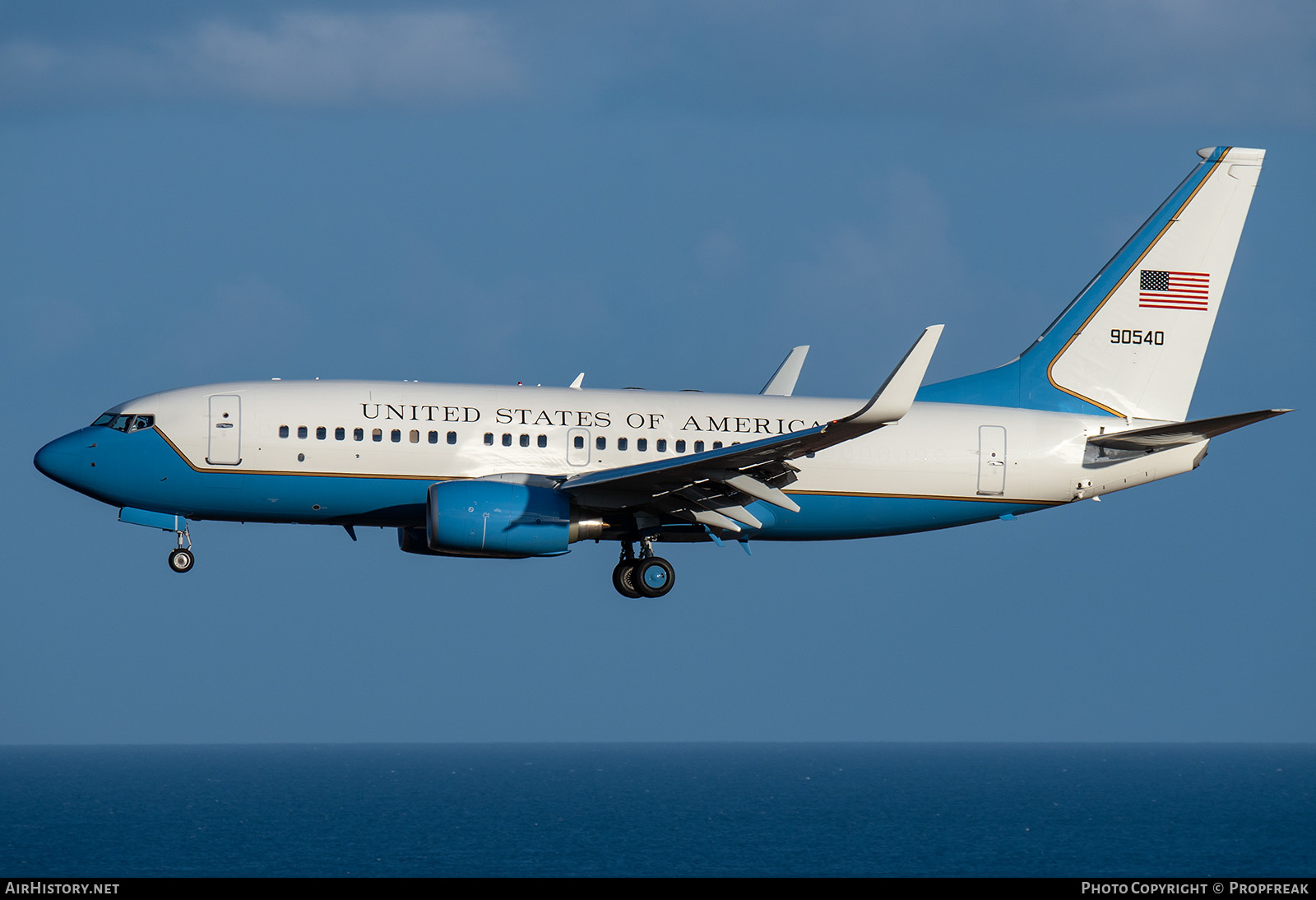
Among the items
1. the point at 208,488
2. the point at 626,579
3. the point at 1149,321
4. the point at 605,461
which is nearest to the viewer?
the point at 208,488

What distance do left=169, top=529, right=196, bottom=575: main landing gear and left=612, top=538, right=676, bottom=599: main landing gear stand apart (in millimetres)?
10205

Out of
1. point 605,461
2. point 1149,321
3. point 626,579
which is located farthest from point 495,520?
point 1149,321

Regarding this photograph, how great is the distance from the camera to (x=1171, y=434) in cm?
3900

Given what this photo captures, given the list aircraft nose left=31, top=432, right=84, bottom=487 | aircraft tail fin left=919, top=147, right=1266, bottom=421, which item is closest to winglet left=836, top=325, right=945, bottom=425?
aircraft tail fin left=919, top=147, right=1266, bottom=421

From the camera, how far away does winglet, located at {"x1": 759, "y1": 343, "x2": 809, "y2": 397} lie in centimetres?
4525

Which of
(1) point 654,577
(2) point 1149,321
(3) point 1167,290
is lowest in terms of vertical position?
(1) point 654,577

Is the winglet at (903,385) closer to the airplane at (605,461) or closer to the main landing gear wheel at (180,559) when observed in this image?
the airplane at (605,461)

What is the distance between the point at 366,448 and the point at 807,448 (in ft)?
33.4

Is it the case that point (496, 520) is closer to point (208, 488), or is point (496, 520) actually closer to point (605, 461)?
point (605, 461)

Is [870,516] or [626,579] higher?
[870,516]

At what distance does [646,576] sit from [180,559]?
11.1 metres

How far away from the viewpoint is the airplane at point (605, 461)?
35938 mm

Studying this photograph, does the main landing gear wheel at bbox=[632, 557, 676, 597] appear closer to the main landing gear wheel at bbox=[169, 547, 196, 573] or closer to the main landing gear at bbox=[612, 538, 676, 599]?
the main landing gear at bbox=[612, 538, 676, 599]

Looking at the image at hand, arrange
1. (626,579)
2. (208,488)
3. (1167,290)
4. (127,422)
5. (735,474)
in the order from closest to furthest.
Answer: (735,474) < (208,488) < (127,422) < (626,579) < (1167,290)
